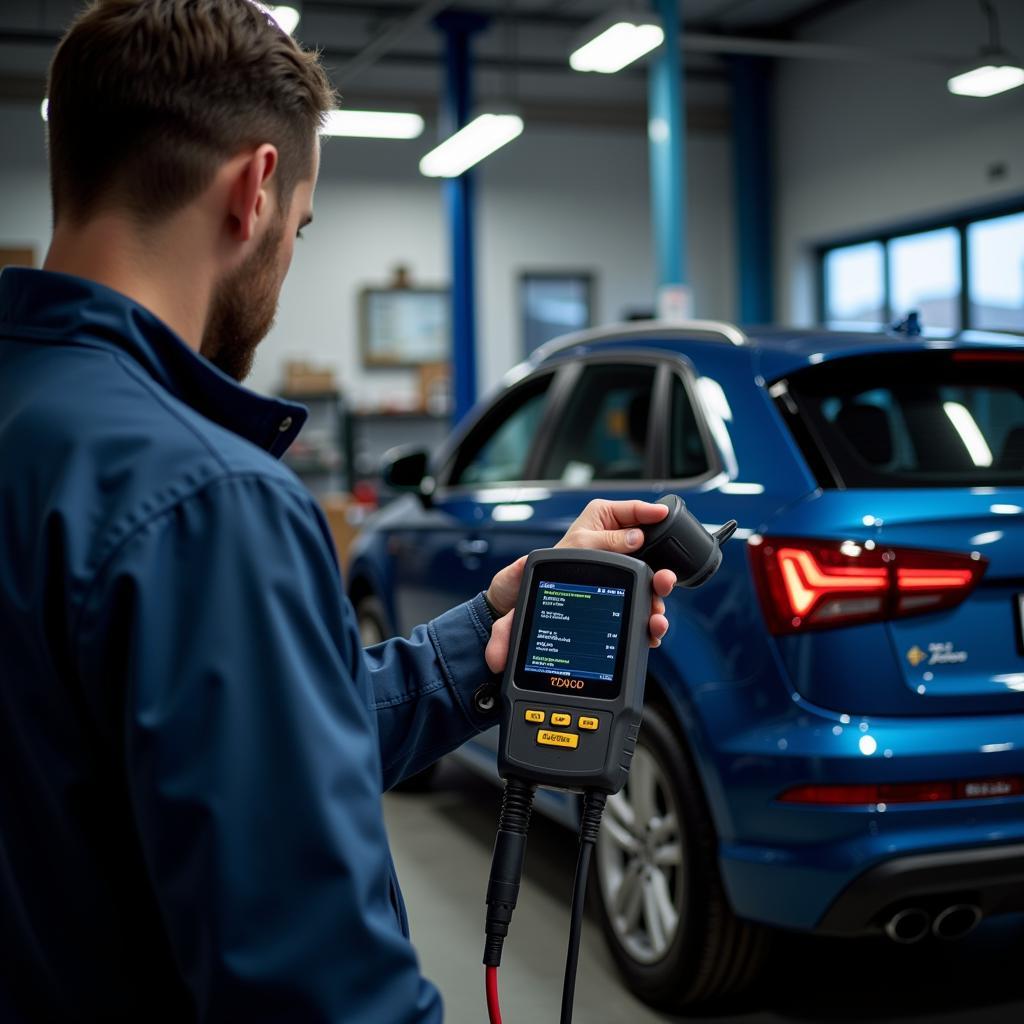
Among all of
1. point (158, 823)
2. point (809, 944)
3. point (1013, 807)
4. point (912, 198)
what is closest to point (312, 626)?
point (158, 823)

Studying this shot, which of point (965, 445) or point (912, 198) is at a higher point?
point (912, 198)

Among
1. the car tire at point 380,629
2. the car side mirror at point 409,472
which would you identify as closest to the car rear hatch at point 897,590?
the car side mirror at point 409,472

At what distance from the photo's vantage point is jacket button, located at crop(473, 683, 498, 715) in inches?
55.9

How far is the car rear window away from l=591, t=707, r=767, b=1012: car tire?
0.72m

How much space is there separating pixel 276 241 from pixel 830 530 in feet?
5.34

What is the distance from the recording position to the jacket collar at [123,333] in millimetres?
892

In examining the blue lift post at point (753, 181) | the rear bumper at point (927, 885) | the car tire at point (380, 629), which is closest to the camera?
the rear bumper at point (927, 885)

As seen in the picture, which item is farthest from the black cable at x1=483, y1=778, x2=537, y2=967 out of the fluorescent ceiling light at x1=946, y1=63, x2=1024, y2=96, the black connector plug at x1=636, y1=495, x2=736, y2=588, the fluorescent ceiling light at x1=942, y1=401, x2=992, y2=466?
the fluorescent ceiling light at x1=946, y1=63, x2=1024, y2=96

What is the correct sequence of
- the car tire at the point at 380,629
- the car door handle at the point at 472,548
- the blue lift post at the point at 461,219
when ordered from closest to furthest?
the car door handle at the point at 472,548, the car tire at the point at 380,629, the blue lift post at the point at 461,219

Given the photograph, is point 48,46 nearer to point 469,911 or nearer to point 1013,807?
point 469,911

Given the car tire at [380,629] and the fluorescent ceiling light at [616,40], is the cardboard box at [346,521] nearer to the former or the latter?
the fluorescent ceiling light at [616,40]

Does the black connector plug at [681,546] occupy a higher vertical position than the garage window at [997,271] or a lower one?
lower

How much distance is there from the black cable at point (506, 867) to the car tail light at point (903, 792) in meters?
1.20

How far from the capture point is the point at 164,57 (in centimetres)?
92
